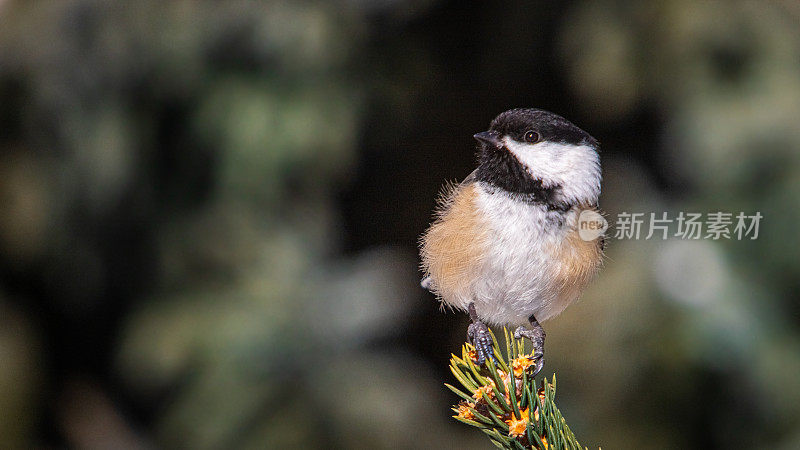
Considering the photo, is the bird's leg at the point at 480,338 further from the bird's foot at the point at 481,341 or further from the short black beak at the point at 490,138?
the short black beak at the point at 490,138

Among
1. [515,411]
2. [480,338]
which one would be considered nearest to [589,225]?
[480,338]

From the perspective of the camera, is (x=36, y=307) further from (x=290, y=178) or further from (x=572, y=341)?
(x=572, y=341)

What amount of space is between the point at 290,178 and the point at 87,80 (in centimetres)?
59

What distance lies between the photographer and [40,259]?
2.18 m

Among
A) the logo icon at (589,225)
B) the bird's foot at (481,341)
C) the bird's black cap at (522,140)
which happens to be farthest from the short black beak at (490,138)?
the bird's foot at (481,341)

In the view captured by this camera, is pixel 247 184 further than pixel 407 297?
No

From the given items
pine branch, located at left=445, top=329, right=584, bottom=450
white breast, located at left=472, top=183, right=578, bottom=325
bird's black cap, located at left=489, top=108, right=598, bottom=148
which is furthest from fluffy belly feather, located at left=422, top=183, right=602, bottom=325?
pine branch, located at left=445, top=329, right=584, bottom=450

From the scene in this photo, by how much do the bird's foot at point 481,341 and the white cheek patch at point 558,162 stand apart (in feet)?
0.77

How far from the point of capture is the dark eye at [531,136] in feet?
3.67

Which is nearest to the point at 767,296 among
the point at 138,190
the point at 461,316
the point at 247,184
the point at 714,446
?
Answer: the point at 714,446

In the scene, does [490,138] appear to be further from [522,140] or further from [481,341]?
[481,341]

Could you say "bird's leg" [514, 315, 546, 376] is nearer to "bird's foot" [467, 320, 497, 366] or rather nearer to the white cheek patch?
"bird's foot" [467, 320, 497, 366]

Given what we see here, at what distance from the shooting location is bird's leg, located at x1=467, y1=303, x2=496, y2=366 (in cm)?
100

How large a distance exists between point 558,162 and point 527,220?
0.10 m
